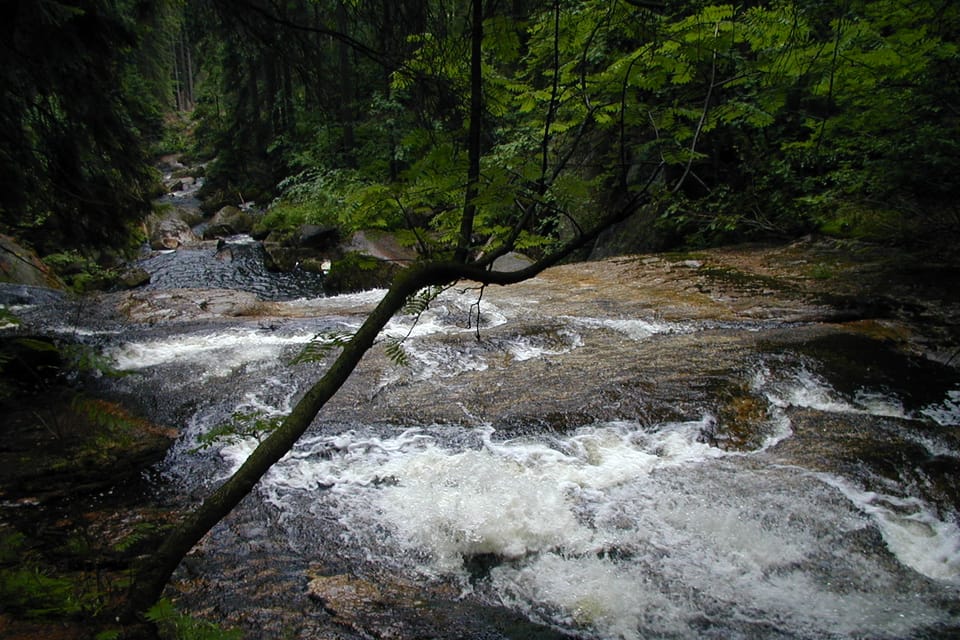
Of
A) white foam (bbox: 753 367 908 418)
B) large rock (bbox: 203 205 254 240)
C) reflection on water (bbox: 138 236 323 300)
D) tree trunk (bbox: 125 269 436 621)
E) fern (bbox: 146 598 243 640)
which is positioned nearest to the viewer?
tree trunk (bbox: 125 269 436 621)

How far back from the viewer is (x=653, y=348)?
5.99 meters

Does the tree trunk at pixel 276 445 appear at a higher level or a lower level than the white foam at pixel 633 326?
higher

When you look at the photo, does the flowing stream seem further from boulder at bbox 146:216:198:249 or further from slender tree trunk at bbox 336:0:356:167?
boulder at bbox 146:216:198:249

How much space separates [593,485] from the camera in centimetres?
386

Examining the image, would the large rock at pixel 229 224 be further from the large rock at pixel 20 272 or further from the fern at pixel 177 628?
the fern at pixel 177 628

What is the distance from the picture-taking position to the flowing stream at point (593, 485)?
2816mm

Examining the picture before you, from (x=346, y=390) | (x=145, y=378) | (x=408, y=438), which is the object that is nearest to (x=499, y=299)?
(x=346, y=390)

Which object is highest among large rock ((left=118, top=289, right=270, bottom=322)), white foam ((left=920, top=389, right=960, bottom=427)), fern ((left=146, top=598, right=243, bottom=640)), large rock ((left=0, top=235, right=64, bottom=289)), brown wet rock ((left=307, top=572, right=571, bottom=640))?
A: large rock ((left=0, top=235, right=64, bottom=289))

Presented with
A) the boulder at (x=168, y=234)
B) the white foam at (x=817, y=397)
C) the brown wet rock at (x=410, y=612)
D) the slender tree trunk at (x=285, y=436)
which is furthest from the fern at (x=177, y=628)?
the boulder at (x=168, y=234)

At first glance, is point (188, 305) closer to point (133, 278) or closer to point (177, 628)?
point (133, 278)

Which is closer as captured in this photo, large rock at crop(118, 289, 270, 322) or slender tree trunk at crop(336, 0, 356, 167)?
slender tree trunk at crop(336, 0, 356, 167)

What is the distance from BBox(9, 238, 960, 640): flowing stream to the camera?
9.24 feet

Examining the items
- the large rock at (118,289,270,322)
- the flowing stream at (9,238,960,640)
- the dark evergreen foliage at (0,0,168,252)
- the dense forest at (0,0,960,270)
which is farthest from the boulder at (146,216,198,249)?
the dark evergreen foliage at (0,0,168,252)

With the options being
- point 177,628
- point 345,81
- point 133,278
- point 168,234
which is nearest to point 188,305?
point 133,278
